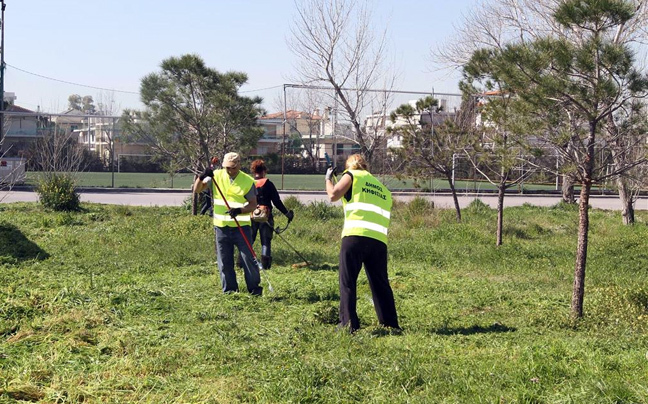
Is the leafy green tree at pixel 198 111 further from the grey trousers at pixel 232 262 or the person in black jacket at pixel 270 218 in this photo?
the grey trousers at pixel 232 262

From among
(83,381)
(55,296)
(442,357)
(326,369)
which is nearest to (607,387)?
(442,357)

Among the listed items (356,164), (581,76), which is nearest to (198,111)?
(356,164)

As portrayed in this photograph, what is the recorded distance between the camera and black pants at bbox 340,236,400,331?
731 centimetres

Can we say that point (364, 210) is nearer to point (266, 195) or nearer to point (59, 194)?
point (266, 195)

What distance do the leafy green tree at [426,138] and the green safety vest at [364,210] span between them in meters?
9.74

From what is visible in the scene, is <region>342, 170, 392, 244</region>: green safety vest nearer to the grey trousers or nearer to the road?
the grey trousers

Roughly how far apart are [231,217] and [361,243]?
92.3 inches

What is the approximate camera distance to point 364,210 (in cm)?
733

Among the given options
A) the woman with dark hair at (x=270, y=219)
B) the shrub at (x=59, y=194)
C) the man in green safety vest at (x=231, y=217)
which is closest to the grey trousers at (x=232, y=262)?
the man in green safety vest at (x=231, y=217)

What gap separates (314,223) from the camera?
1777 centimetres

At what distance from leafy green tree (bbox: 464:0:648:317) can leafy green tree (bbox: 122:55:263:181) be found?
11.7 meters

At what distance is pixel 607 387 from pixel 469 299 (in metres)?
4.08

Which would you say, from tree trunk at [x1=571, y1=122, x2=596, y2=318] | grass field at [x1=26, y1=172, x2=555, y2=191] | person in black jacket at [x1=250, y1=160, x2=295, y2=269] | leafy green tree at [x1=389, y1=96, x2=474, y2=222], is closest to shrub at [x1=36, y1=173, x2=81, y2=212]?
leafy green tree at [x1=389, y1=96, x2=474, y2=222]

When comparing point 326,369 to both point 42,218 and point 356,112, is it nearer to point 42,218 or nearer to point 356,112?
point 42,218
